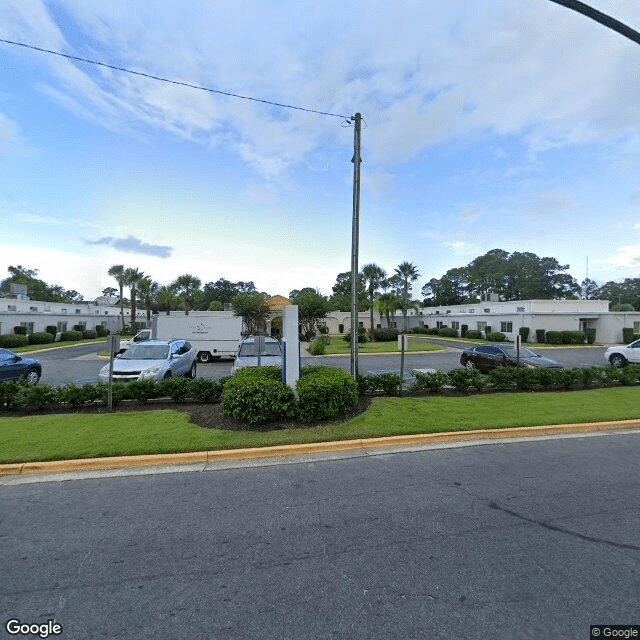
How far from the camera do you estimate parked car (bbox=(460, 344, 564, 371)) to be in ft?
46.0

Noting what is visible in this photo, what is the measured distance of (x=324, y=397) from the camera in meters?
7.31

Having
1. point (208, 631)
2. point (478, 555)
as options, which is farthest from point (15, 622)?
point (478, 555)

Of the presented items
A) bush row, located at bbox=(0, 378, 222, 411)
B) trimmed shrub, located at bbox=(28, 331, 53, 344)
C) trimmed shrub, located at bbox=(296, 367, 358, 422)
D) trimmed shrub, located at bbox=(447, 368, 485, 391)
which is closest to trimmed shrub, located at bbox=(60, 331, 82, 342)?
trimmed shrub, located at bbox=(28, 331, 53, 344)

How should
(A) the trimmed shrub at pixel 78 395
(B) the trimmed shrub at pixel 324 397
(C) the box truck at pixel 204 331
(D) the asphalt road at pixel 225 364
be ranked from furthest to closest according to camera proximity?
(C) the box truck at pixel 204 331 < (D) the asphalt road at pixel 225 364 < (A) the trimmed shrub at pixel 78 395 < (B) the trimmed shrub at pixel 324 397

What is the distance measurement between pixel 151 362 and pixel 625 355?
20796 mm

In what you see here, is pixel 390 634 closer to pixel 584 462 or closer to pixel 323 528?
pixel 323 528

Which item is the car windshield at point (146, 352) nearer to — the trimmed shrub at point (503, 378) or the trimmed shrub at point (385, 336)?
the trimmed shrub at point (503, 378)

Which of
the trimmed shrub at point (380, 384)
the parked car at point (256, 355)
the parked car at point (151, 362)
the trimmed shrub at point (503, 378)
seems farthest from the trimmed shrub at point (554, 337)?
the parked car at point (151, 362)

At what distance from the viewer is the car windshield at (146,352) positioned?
11711 millimetres

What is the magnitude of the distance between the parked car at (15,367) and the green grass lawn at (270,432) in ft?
18.3

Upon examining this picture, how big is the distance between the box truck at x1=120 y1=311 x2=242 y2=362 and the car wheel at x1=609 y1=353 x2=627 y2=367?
19.2m

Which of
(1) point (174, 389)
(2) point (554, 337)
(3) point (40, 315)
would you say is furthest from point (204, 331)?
(2) point (554, 337)

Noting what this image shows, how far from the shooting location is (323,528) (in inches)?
148

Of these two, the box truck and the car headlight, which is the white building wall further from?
the car headlight
